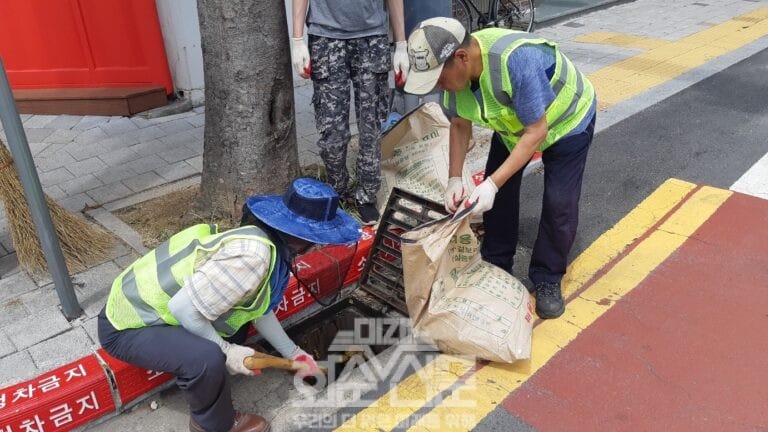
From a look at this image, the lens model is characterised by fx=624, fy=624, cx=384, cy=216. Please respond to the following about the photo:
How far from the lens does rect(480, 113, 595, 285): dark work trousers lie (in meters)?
2.92

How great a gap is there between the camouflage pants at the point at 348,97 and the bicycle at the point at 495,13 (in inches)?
210

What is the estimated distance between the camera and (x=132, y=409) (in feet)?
8.58


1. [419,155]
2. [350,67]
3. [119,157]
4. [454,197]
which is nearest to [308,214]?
[454,197]

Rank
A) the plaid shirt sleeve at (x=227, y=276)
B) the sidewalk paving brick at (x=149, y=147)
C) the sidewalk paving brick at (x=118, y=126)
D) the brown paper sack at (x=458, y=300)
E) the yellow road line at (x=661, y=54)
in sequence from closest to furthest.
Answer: the plaid shirt sleeve at (x=227, y=276) < the brown paper sack at (x=458, y=300) < the sidewalk paving brick at (x=149, y=147) < the sidewalk paving brick at (x=118, y=126) < the yellow road line at (x=661, y=54)

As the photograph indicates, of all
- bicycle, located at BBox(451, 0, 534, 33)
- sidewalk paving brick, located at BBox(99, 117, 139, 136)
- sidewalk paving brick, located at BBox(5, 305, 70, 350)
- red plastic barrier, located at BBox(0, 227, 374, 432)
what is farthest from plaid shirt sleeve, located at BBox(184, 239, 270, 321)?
bicycle, located at BBox(451, 0, 534, 33)

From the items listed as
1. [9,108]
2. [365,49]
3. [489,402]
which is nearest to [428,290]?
[489,402]

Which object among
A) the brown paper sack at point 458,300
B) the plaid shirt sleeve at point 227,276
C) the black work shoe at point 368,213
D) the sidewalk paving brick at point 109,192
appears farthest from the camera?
the sidewalk paving brick at point 109,192

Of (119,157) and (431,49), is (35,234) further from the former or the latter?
(431,49)

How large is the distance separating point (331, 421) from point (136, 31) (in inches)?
177

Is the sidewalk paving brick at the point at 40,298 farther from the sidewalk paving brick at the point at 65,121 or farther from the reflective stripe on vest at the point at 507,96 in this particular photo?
the sidewalk paving brick at the point at 65,121

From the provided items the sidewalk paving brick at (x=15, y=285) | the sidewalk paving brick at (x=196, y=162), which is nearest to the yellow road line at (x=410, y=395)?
the sidewalk paving brick at (x=15, y=285)

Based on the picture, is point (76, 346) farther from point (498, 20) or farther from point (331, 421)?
point (498, 20)

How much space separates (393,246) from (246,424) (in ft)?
3.73

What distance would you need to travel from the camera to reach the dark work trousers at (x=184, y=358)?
7.16ft
